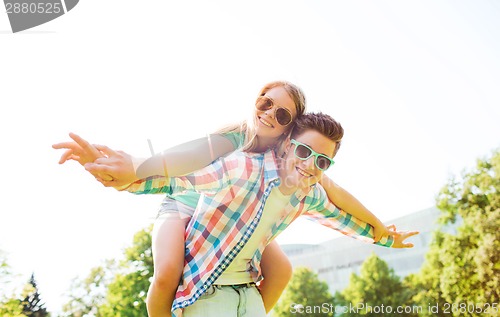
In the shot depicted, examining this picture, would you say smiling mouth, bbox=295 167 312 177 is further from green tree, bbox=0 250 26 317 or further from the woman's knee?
green tree, bbox=0 250 26 317

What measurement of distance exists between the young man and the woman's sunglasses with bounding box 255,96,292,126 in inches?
2.3

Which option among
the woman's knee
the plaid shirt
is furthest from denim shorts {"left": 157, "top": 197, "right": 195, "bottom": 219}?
the woman's knee

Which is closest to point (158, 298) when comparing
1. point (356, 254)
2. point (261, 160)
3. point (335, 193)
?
point (261, 160)

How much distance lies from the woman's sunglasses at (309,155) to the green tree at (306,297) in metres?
19.9

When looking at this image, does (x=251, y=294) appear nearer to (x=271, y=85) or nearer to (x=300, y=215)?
Result: (x=300, y=215)

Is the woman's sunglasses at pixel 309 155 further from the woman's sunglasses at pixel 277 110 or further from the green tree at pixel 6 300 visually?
the green tree at pixel 6 300

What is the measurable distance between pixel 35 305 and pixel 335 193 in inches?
873

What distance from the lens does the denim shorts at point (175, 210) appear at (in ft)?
7.55

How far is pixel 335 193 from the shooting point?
97.7 inches

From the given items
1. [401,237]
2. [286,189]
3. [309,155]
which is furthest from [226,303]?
[401,237]

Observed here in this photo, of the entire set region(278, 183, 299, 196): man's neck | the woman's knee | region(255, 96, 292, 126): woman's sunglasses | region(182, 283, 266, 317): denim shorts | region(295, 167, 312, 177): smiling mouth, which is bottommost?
region(182, 283, 266, 317): denim shorts

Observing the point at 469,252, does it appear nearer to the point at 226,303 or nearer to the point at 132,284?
the point at 132,284

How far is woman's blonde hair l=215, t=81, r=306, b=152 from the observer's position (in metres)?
2.25

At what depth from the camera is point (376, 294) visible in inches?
816
